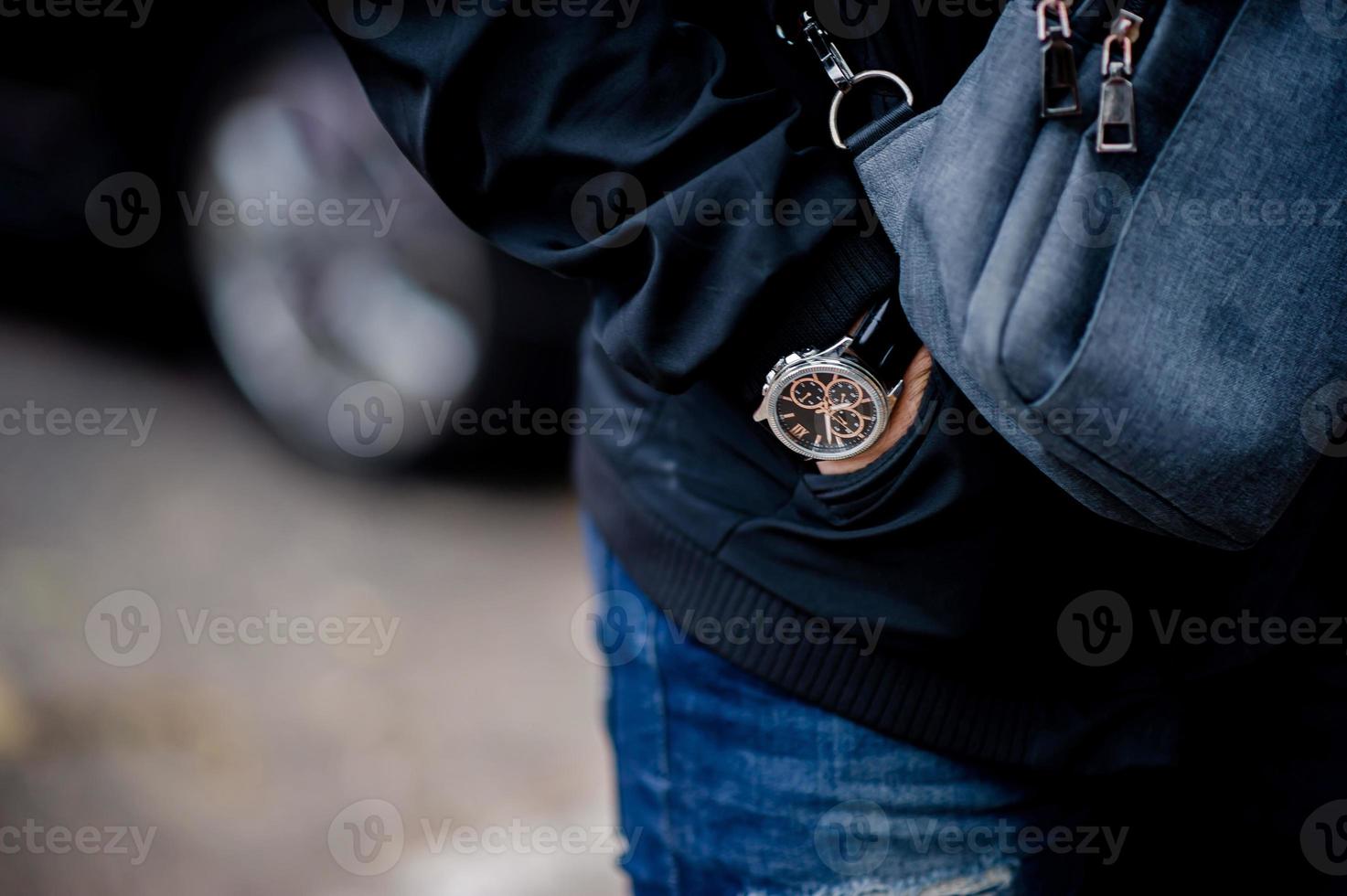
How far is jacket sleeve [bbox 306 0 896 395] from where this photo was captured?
0.89 metres

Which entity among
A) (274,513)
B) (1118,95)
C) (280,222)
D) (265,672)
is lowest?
(265,672)

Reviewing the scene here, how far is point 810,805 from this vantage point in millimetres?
1000

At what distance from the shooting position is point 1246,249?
29.1 inches

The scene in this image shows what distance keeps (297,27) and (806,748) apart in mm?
2337

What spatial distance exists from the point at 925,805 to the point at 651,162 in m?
0.63

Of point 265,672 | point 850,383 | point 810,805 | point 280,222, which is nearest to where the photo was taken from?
point 850,383

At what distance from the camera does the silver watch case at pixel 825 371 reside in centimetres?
90

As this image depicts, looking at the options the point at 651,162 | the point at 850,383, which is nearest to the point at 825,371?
the point at 850,383

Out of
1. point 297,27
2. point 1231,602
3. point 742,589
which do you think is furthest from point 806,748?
point 297,27

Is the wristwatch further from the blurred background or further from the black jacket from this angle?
the blurred background

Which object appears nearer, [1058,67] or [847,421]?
[1058,67]

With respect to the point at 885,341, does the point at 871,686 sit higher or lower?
lower

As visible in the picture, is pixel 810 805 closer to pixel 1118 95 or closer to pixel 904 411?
pixel 904 411

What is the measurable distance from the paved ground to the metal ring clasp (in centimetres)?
185
